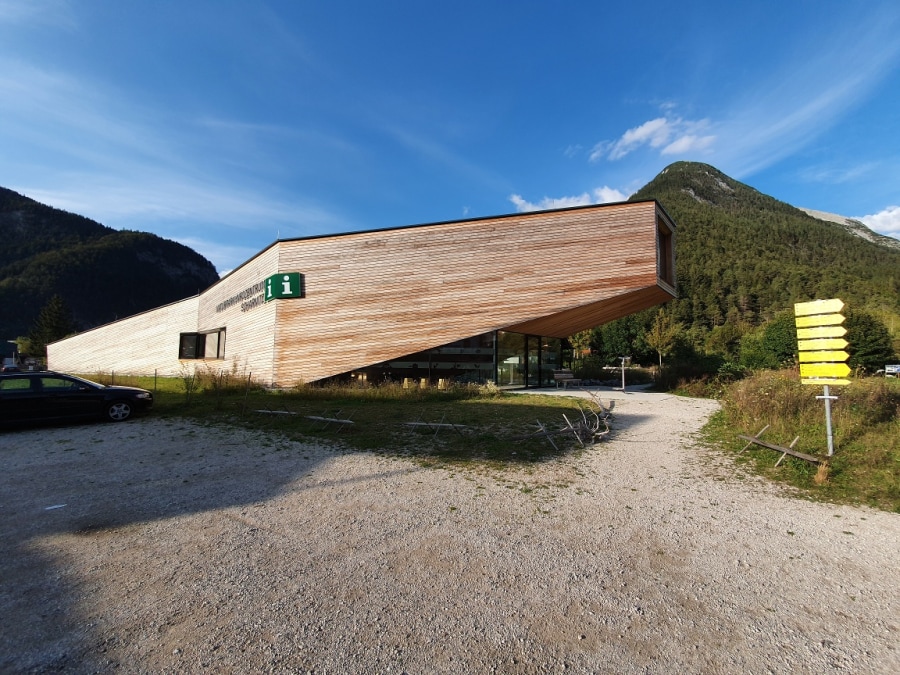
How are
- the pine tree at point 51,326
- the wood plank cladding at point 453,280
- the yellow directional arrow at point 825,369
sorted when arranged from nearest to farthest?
the yellow directional arrow at point 825,369 < the wood plank cladding at point 453,280 < the pine tree at point 51,326

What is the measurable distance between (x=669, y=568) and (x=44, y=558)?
4847mm

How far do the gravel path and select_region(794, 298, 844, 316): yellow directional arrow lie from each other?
9.57ft

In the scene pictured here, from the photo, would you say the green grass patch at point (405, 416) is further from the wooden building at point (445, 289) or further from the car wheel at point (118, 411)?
the wooden building at point (445, 289)

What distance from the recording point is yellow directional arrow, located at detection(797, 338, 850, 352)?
20.8 ft

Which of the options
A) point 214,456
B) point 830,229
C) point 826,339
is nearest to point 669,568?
point 826,339

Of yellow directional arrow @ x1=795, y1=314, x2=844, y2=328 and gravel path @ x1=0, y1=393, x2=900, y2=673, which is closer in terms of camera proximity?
gravel path @ x1=0, y1=393, x2=900, y2=673

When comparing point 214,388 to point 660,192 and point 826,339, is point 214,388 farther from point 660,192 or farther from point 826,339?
point 660,192

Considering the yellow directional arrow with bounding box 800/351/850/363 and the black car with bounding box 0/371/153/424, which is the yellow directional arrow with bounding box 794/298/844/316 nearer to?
the yellow directional arrow with bounding box 800/351/850/363

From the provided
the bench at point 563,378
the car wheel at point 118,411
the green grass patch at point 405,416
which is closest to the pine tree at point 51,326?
the green grass patch at point 405,416

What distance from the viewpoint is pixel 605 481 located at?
221 inches

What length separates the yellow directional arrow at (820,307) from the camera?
6.36 metres

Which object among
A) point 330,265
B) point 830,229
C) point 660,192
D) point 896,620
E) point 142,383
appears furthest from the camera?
point 660,192

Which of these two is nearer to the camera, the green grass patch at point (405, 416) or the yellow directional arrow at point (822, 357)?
the yellow directional arrow at point (822, 357)

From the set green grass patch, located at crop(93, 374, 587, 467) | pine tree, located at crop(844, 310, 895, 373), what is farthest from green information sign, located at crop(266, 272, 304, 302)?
pine tree, located at crop(844, 310, 895, 373)
